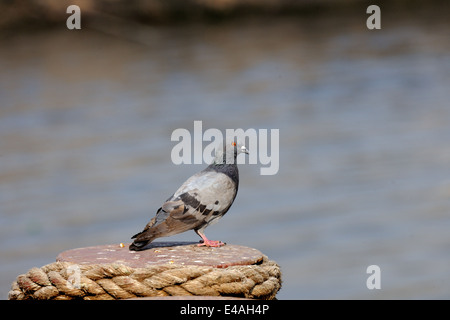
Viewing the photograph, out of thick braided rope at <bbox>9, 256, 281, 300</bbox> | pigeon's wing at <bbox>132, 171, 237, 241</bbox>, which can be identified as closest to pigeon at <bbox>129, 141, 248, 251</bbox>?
pigeon's wing at <bbox>132, 171, 237, 241</bbox>

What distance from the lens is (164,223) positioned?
14.7ft

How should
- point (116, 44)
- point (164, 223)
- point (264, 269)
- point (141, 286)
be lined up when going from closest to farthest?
point (141, 286) < point (264, 269) < point (164, 223) < point (116, 44)

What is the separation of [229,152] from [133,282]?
3.86 ft

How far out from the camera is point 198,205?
15.1 feet

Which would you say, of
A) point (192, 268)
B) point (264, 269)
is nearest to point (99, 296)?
point (192, 268)

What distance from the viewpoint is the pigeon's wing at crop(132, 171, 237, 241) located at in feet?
14.8

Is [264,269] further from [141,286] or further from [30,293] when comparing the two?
[30,293]

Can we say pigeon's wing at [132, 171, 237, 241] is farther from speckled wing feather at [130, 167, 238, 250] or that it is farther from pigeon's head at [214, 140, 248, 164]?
pigeon's head at [214, 140, 248, 164]

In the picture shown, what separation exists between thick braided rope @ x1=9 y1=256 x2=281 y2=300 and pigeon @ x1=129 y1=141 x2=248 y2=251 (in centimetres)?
44

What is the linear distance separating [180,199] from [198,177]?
0.21 metres

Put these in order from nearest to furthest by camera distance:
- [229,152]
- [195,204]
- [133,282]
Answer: [133,282] → [195,204] → [229,152]

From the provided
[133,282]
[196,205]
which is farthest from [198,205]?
[133,282]

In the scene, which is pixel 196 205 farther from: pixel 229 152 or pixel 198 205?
pixel 229 152

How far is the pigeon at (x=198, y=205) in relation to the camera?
448cm
